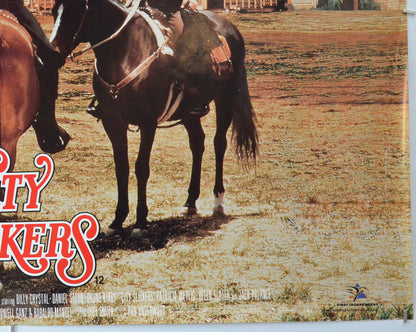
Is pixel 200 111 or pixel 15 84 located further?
pixel 200 111

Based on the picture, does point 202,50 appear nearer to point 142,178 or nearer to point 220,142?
point 220,142

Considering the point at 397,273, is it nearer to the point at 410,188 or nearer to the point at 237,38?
the point at 410,188

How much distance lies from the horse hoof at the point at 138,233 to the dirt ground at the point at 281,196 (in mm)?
50

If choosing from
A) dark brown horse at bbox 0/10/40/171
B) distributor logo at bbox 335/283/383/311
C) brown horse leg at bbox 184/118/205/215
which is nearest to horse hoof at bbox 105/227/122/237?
brown horse leg at bbox 184/118/205/215

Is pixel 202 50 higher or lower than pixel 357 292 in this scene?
higher

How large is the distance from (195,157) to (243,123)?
1.54 feet

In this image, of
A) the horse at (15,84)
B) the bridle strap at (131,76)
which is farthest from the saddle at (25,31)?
the bridle strap at (131,76)

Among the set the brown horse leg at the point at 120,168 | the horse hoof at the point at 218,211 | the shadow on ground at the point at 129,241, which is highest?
the brown horse leg at the point at 120,168

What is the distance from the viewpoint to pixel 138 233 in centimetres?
402

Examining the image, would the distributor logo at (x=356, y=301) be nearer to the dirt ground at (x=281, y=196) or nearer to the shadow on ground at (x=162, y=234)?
the dirt ground at (x=281, y=196)

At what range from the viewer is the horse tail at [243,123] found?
4.11 m

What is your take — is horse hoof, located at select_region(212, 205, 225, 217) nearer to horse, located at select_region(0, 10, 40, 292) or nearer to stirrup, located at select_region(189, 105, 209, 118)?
stirrup, located at select_region(189, 105, 209, 118)

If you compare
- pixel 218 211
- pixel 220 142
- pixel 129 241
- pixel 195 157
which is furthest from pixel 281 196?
pixel 129 241

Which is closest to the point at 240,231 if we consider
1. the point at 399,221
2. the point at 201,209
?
the point at 201,209
